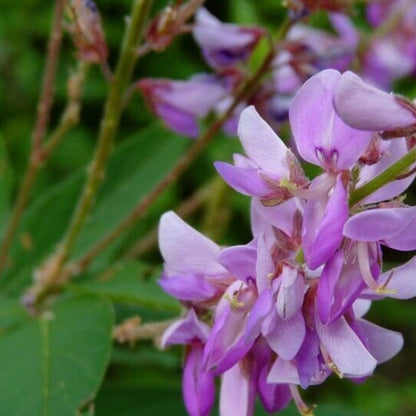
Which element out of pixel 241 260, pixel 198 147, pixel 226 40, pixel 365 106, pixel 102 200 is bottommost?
pixel 102 200

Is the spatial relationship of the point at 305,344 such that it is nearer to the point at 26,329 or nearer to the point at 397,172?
the point at 397,172

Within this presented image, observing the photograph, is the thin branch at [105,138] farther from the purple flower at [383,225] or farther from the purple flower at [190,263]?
the purple flower at [383,225]

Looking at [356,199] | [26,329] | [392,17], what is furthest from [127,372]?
[356,199]

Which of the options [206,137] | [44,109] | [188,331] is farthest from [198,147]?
[188,331]

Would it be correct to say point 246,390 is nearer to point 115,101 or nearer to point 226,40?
point 115,101

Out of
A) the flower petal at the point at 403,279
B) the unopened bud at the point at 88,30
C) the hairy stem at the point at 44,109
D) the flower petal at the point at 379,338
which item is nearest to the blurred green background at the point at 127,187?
the hairy stem at the point at 44,109

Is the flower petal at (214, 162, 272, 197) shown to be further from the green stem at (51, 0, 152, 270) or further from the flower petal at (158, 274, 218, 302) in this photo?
the green stem at (51, 0, 152, 270)
